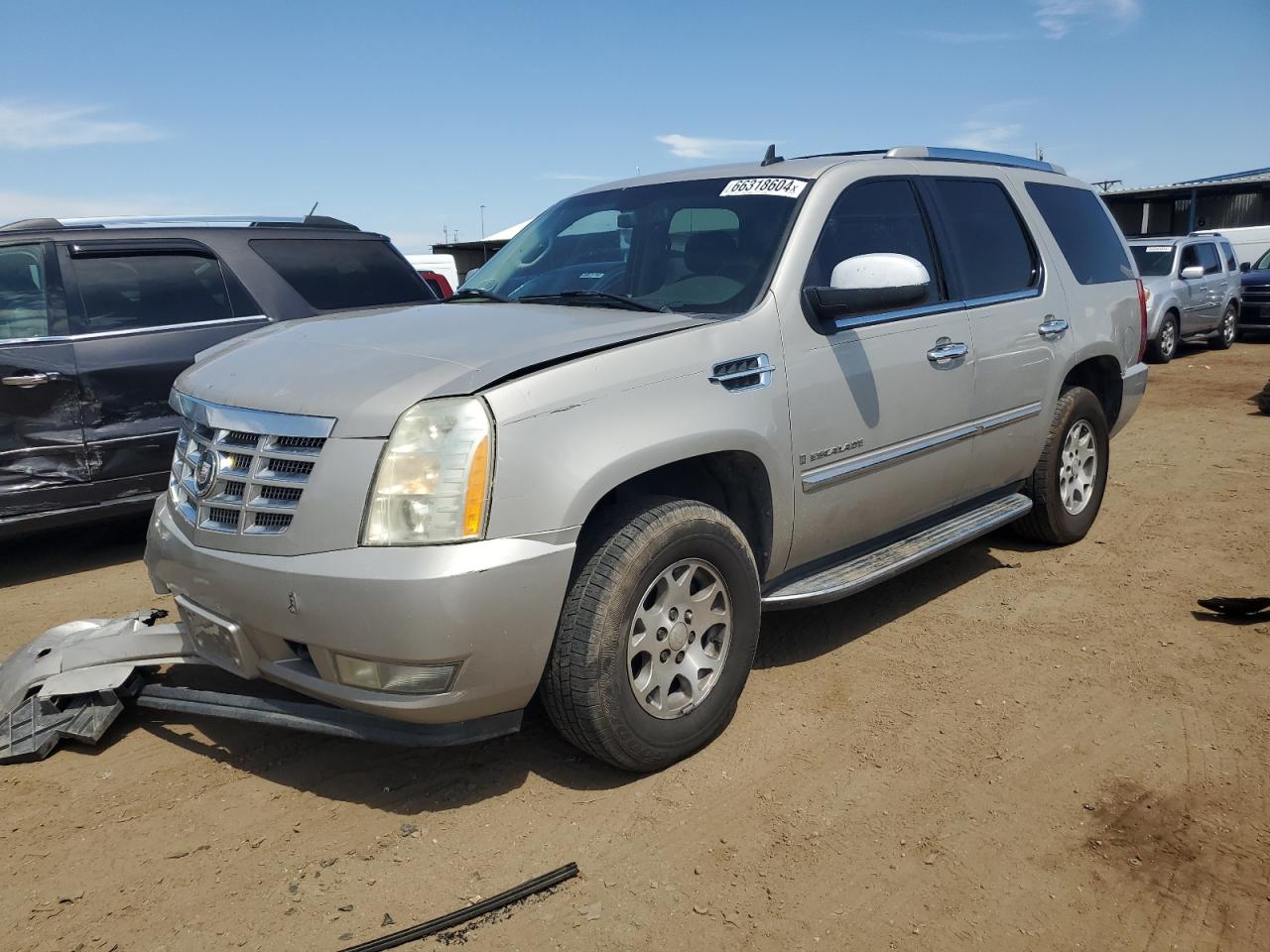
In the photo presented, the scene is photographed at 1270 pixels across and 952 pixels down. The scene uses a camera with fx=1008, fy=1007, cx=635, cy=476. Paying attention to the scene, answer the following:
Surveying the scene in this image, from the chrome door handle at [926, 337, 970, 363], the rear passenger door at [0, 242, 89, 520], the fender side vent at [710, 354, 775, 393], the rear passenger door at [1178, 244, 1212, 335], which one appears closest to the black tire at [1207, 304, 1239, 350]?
the rear passenger door at [1178, 244, 1212, 335]

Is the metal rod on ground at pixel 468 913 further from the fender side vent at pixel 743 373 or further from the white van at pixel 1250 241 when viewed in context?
the white van at pixel 1250 241

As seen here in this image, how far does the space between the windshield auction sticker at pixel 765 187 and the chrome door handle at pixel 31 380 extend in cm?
372

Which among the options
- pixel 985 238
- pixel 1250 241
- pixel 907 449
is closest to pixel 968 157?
pixel 985 238

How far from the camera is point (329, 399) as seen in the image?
284 centimetres

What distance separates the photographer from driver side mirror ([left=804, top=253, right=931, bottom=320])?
351 centimetres

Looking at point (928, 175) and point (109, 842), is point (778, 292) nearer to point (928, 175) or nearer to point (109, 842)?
point (928, 175)

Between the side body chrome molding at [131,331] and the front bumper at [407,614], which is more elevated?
A: the side body chrome molding at [131,331]

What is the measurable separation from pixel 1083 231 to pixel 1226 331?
1322 cm

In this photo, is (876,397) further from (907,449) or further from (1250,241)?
(1250,241)

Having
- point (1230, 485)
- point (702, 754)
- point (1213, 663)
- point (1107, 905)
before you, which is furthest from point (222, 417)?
point (1230, 485)

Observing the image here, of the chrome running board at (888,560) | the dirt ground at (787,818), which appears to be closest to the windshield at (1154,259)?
the chrome running board at (888,560)

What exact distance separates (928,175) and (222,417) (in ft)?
10.3

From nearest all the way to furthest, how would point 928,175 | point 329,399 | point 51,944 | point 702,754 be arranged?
point 51,944 < point 329,399 < point 702,754 < point 928,175

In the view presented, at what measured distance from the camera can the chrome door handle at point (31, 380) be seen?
205 inches
